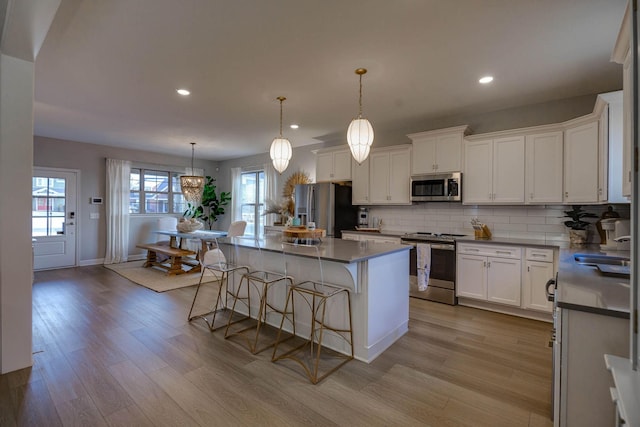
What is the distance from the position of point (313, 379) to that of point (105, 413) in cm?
133

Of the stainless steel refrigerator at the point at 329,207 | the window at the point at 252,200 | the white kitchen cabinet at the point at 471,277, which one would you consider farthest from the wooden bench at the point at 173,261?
the white kitchen cabinet at the point at 471,277

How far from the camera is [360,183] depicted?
17.4 ft

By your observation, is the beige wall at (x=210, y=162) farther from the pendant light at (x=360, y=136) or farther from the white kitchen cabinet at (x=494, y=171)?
the pendant light at (x=360, y=136)

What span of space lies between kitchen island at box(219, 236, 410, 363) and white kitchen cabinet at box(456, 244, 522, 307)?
49.4 inches

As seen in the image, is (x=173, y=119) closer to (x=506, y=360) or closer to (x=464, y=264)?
(x=464, y=264)

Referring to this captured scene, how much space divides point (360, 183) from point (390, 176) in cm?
57

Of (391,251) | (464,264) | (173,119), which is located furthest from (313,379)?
(173,119)

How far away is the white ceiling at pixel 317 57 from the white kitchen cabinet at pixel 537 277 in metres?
1.88

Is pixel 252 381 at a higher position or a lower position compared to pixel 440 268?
lower

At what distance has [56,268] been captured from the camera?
6.22 metres

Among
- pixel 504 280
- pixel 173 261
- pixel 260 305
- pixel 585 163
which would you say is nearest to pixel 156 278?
pixel 173 261

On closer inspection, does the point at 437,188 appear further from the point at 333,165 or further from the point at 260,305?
the point at 260,305

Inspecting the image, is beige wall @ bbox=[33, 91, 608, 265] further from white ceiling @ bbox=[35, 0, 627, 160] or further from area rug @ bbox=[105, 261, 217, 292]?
area rug @ bbox=[105, 261, 217, 292]

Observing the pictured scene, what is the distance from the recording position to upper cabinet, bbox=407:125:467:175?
14.0 feet
